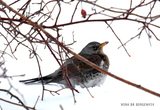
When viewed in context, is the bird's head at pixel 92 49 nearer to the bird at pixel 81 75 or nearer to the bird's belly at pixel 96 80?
the bird at pixel 81 75

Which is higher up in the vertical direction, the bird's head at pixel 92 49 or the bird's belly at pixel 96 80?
the bird's head at pixel 92 49

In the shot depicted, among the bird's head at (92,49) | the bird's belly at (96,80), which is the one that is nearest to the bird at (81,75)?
the bird's belly at (96,80)

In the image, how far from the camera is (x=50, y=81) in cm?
328

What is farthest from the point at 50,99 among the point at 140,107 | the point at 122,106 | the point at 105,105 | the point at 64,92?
the point at 140,107

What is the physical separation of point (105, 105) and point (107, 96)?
0.23m

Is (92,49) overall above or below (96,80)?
above

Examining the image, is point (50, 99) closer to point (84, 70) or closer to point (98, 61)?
point (84, 70)

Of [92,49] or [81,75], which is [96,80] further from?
[92,49]

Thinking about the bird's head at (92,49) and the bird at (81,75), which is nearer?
the bird at (81,75)

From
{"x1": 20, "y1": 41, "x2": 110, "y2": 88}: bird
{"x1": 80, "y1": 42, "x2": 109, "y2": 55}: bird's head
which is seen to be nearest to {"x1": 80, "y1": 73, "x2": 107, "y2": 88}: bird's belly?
{"x1": 20, "y1": 41, "x2": 110, "y2": 88}: bird

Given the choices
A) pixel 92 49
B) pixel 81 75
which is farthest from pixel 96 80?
pixel 92 49

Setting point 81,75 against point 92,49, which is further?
point 92,49

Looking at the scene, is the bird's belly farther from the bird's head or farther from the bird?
the bird's head

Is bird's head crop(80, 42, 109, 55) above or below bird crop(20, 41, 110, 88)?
above
